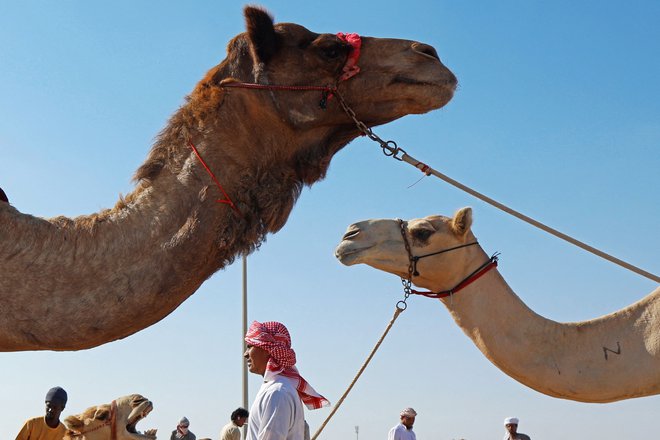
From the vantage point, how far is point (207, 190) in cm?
359

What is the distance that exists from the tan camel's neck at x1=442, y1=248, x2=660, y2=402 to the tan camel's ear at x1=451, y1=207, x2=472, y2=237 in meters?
0.42

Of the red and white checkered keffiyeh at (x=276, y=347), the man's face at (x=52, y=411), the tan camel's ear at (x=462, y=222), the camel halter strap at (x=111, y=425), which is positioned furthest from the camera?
the camel halter strap at (x=111, y=425)

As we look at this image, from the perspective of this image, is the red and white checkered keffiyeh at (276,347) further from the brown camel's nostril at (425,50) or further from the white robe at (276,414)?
the brown camel's nostril at (425,50)

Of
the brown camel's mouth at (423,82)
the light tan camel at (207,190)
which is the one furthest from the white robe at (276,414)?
the brown camel's mouth at (423,82)

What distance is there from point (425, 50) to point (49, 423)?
15.9 feet

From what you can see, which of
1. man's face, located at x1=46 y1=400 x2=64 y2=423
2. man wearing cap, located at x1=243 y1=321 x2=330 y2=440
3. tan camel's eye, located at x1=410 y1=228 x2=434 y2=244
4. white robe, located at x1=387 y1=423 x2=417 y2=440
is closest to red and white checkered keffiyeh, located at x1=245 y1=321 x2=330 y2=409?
man wearing cap, located at x1=243 y1=321 x2=330 y2=440

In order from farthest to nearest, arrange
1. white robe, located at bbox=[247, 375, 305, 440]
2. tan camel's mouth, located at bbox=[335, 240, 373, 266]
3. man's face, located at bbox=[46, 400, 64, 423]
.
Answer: man's face, located at bbox=[46, 400, 64, 423] < tan camel's mouth, located at bbox=[335, 240, 373, 266] < white robe, located at bbox=[247, 375, 305, 440]

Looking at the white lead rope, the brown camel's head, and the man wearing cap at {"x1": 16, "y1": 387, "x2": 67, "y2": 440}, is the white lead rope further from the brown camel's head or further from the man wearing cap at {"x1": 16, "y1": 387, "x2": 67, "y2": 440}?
the man wearing cap at {"x1": 16, "y1": 387, "x2": 67, "y2": 440}

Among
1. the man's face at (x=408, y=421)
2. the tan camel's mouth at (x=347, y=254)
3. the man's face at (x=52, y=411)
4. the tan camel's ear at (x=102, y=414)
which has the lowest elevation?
the man's face at (x=52, y=411)

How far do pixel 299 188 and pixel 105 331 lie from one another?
1.06m

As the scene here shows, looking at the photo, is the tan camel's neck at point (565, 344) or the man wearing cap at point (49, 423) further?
the man wearing cap at point (49, 423)

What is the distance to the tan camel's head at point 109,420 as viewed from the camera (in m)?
7.46

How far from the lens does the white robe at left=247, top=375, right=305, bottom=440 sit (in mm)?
4035

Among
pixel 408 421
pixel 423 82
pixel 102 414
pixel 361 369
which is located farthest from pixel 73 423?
pixel 408 421
